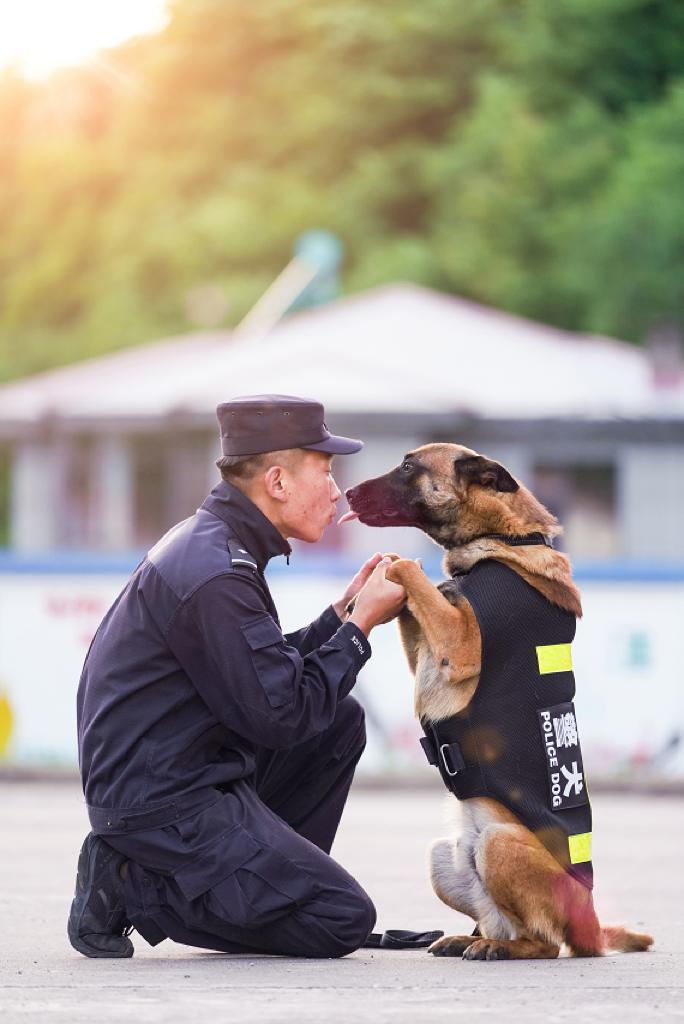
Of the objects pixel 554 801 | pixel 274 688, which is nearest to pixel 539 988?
pixel 554 801

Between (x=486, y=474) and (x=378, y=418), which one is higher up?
(x=378, y=418)

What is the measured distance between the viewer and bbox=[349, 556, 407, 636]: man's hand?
509cm

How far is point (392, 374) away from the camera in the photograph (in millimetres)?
26422

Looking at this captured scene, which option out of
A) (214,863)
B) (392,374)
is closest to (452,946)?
(214,863)

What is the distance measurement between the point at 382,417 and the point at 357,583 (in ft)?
65.5

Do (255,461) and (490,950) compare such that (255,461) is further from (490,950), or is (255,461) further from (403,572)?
(490,950)

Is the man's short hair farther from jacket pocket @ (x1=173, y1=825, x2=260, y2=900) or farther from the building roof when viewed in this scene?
the building roof

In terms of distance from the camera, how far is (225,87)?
6475 cm

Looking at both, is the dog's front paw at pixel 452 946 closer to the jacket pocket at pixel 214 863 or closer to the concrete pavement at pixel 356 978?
the concrete pavement at pixel 356 978

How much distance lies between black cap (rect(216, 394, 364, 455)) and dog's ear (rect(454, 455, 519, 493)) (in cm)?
53

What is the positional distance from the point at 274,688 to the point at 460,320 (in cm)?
2452

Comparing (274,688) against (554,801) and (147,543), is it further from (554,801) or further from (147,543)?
(147,543)

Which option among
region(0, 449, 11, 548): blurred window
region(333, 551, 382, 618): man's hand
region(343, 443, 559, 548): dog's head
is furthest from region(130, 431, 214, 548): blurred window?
region(0, 449, 11, 548): blurred window

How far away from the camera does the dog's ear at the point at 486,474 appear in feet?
17.9
